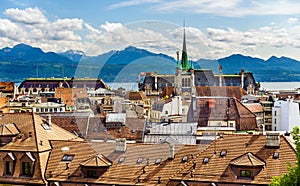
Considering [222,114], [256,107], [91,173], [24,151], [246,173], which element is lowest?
[91,173]

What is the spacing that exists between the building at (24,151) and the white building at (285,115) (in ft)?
208

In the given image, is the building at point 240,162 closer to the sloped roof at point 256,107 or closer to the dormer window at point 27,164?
Answer: the dormer window at point 27,164

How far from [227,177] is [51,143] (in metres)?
16.1

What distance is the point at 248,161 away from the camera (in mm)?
35906

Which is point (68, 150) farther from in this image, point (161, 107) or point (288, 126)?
point (288, 126)

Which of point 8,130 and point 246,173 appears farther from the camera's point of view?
point 8,130

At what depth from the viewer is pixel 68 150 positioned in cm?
4181

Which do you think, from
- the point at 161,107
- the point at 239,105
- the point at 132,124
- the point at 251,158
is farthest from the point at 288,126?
the point at 251,158

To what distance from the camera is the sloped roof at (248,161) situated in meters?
35.7

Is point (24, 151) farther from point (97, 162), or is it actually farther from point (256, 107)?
point (256, 107)

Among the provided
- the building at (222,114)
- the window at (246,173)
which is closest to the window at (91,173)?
the window at (246,173)

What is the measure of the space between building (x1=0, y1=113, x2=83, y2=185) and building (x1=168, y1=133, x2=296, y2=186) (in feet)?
37.8

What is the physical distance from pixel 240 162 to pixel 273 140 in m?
3.13

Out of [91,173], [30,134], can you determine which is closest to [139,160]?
[91,173]
